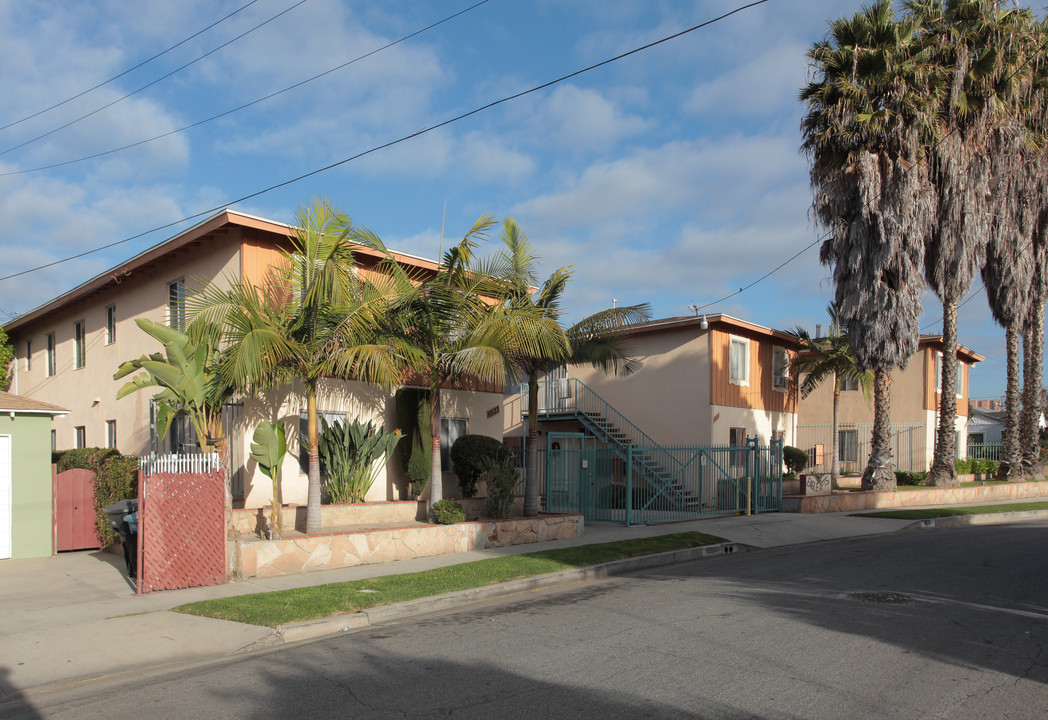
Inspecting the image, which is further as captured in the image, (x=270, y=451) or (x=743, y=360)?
(x=743, y=360)

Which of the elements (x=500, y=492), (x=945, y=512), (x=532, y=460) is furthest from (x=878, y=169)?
(x=500, y=492)

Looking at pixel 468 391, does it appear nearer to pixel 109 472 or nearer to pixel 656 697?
pixel 109 472

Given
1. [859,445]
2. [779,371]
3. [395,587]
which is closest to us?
[395,587]

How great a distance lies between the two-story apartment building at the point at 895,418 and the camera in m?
30.6

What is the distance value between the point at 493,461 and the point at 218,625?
873 cm

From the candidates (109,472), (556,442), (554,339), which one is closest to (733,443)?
(556,442)

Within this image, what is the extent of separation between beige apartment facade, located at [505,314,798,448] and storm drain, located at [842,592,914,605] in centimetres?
1460

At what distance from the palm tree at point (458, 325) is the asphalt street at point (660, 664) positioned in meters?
4.56

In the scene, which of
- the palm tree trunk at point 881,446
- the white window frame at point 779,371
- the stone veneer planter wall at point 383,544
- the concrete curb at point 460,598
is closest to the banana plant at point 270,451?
the stone veneer planter wall at point 383,544

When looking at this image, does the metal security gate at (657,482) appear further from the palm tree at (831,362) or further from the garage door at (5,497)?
the garage door at (5,497)

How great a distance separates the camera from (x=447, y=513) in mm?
14125

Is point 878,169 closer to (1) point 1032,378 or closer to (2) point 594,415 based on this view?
(2) point 594,415

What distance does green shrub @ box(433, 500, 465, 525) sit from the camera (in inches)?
555

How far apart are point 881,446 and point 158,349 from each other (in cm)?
2020
